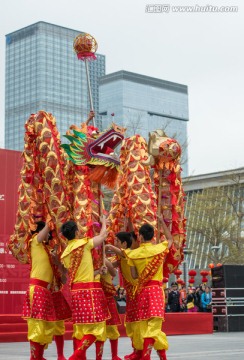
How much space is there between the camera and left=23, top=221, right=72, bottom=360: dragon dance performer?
8.12 metres

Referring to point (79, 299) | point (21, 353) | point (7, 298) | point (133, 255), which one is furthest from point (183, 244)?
point (7, 298)

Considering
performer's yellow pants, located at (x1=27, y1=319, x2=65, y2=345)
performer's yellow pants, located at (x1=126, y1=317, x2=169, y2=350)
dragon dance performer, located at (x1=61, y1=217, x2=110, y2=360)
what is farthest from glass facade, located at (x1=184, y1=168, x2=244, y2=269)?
dragon dance performer, located at (x1=61, y1=217, x2=110, y2=360)

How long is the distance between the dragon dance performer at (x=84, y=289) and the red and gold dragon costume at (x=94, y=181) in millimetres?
404

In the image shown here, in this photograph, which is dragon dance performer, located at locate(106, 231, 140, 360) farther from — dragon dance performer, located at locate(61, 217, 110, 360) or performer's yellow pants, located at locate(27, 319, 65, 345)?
performer's yellow pants, located at locate(27, 319, 65, 345)

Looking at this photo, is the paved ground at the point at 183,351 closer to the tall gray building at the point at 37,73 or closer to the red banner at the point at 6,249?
the red banner at the point at 6,249

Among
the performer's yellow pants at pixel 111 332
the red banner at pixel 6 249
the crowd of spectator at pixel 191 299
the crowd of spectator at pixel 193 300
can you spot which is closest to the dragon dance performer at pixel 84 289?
the performer's yellow pants at pixel 111 332

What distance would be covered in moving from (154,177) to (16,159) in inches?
251

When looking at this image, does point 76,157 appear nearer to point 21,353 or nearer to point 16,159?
point 21,353

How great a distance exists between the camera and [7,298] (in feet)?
47.3

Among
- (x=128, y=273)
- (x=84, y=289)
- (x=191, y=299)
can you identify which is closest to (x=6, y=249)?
(x=128, y=273)

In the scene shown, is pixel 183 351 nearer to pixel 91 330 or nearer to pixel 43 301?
pixel 43 301

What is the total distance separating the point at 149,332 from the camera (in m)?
7.75

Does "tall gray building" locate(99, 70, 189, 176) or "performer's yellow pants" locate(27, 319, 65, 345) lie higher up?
"tall gray building" locate(99, 70, 189, 176)

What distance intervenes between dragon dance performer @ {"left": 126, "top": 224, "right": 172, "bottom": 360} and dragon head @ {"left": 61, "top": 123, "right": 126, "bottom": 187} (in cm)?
102
